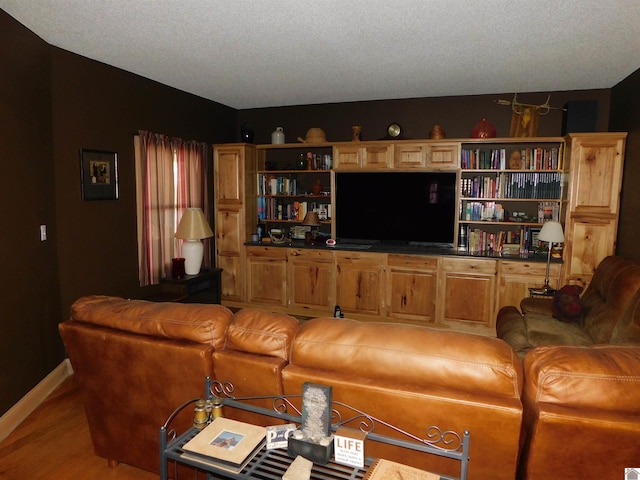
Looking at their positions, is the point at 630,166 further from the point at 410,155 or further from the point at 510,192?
the point at 410,155

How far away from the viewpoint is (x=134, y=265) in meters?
4.38

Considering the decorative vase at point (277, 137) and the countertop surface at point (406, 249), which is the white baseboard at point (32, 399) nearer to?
the countertop surface at point (406, 249)

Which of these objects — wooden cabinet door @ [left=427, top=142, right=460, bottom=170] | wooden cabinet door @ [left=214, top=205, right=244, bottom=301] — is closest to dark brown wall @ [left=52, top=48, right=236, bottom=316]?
wooden cabinet door @ [left=214, top=205, right=244, bottom=301]

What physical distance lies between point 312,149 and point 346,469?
4717 millimetres

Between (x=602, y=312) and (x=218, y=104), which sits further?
(x=218, y=104)

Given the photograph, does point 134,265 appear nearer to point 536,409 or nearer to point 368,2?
point 368,2

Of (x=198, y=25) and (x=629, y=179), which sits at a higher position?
(x=198, y=25)

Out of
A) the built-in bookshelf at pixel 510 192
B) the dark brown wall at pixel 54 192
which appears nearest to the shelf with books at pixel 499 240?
the built-in bookshelf at pixel 510 192

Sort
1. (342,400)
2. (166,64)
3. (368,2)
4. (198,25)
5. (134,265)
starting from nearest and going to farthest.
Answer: (342,400) → (368,2) → (198,25) → (166,64) → (134,265)

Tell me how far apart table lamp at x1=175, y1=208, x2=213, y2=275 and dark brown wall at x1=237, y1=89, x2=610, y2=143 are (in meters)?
1.89

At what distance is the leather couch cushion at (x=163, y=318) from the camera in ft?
6.14

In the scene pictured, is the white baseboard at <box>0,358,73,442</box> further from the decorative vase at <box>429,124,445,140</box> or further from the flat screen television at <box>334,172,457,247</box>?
the decorative vase at <box>429,124,445,140</box>

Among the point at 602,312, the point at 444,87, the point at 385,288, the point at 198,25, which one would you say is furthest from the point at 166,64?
the point at 602,312

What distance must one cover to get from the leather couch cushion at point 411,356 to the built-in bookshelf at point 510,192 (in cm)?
355
